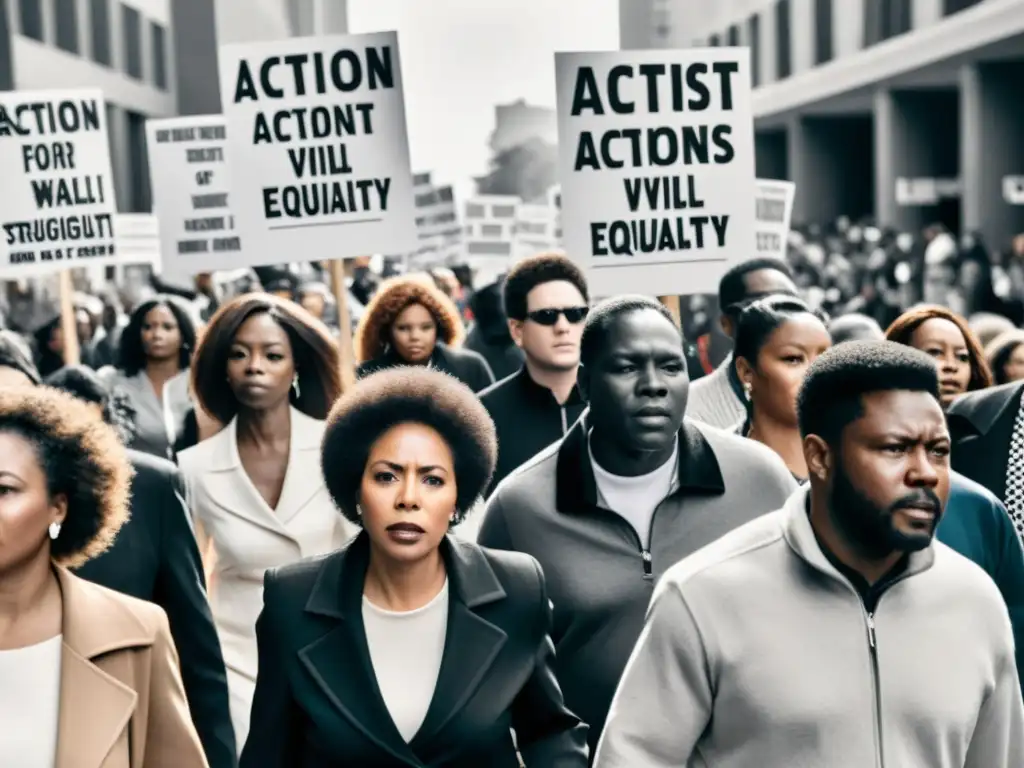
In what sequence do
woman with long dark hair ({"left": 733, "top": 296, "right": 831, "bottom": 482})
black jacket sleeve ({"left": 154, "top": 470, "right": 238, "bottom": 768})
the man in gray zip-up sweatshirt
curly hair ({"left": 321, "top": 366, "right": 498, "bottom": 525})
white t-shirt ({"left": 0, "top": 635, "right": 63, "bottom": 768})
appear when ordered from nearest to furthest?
1. the man in gray zip-up sweatshirt
2. white t-shirt ({"left": 0, "top": 635, "right": 63, "bottom": 768})
3. curly hair ({"left": 321, "top": 366, "right": 498, "bottom": 525})
4. black jacket sleeve ({"left": 154, "top": 470, "right": 238, "bottom": 768})
5. woman with long dark hair ({"left": 733, "top": 296, "right": 831, "bottom": 482})

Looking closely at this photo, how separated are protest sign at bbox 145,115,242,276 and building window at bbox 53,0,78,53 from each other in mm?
31104

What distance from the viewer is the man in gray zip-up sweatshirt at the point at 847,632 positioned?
3.89 m

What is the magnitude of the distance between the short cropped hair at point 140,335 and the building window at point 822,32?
3900cm

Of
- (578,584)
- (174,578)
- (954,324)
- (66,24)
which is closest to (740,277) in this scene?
(954,324)

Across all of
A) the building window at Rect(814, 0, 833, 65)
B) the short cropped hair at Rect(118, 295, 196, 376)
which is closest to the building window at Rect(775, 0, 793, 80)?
the building window at Rect(814, 0, 833, 65)

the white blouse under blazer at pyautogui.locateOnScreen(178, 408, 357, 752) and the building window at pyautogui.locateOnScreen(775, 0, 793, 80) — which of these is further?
the building window at pyautogui.locateOnScreen(775, 0, 793, 80)

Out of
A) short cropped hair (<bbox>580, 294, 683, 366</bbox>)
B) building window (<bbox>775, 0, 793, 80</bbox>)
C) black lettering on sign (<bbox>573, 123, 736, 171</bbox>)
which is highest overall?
building window (<bbox>775, 0, 793, 80</bbox>)

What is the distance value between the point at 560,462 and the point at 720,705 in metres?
1.72

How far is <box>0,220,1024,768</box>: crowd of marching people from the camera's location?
393 centimetres

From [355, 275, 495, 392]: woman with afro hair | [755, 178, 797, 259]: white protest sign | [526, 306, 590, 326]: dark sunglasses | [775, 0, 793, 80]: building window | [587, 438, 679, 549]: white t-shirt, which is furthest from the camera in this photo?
[775, 0, 793, 80]: building window

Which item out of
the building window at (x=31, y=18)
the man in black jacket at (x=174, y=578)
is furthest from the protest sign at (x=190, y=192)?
the building window at (x=31, y=18)

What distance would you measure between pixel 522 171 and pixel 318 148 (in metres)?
69.8

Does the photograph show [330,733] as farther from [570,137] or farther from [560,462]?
[570,137]

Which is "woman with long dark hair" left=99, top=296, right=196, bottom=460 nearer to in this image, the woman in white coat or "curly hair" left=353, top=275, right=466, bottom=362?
"curly hair" left=353, top=275, right=466, bottom=362
